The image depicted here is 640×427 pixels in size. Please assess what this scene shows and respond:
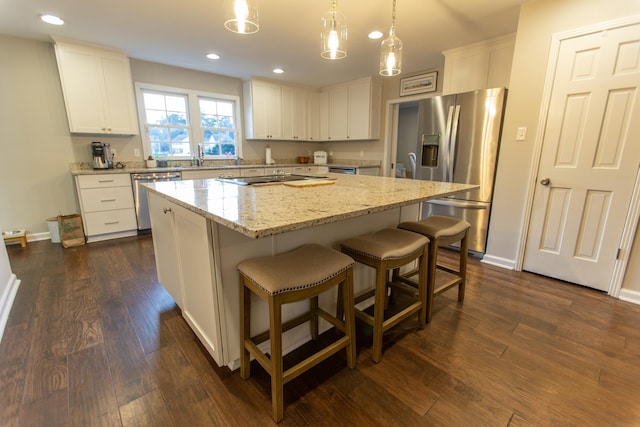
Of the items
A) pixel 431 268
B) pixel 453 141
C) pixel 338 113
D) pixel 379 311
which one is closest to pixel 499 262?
pixel 453 141

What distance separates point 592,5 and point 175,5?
3334 mm

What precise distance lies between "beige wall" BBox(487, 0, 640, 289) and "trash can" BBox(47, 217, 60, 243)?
195 inches

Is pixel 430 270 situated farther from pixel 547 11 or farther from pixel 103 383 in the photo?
pixel 547 11

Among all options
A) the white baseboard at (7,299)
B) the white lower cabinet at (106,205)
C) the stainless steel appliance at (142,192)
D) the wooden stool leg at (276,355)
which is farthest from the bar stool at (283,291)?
the white lower cabinet at (106,205)

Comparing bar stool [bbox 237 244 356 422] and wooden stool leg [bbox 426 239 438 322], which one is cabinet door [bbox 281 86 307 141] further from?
bar stool [bbox 237 244 356 422]

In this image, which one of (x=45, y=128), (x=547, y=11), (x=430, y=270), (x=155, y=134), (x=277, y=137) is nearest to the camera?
(x=430, y=270)

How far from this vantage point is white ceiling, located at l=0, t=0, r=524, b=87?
243 cm

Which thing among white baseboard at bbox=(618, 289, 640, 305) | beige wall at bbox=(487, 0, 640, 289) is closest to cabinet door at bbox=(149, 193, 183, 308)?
beige wall at bbox=(487, 0, 640, 289)

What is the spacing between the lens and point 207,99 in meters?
4.60

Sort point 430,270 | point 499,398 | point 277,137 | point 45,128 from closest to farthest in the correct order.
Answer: point 499,398 < point 430,270 < point 45,128 < point 277,137

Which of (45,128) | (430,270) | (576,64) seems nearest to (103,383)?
(430,270)

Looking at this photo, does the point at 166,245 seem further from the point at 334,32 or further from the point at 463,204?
the point at 463,204

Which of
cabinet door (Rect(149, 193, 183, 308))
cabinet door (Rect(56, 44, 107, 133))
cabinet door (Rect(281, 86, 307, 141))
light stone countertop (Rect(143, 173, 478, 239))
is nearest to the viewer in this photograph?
light stone countertop (Rect(143, 173, 478, 239))

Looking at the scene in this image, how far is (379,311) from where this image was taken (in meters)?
1.46
